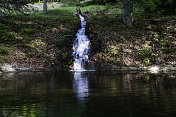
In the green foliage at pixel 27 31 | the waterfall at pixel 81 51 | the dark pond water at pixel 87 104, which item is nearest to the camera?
the dark pond water at pixel 87 104

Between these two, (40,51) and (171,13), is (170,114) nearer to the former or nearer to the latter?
(40,51)

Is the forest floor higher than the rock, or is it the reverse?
the forest floor

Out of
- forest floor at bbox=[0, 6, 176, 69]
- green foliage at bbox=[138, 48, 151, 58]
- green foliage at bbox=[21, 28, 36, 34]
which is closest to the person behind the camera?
forest floor at bbox=[0, 6, 176, 69]

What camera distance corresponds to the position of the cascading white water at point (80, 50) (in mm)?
16172

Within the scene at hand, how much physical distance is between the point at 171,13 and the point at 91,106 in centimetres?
2155

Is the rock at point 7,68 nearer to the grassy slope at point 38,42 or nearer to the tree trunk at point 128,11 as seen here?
the grassy slope at point 38,42

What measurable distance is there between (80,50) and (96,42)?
1.43m

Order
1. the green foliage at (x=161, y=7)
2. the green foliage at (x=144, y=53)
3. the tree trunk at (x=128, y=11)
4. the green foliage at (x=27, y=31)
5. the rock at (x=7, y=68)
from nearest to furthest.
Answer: the rock at (x=7, y=68) → the green foliage at (x=144, y=53) → the green foliage at (x=27, y=31) → the tree trunk at (x=128, y=11) → the green foliage at (x=161, y=7)

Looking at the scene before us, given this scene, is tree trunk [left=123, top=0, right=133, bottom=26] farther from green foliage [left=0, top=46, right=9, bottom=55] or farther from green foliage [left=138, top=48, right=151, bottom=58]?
green foliage [left=0, top=46, right=9, bottom=55]

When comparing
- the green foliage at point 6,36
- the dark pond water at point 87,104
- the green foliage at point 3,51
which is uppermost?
the green foliage at point 6,36

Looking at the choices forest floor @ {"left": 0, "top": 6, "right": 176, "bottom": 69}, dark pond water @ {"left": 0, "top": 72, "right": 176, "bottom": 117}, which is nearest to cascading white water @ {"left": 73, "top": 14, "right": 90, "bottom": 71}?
forest floor @ {"left": 0, "top": 6, "right": 176, "bottom": 69}

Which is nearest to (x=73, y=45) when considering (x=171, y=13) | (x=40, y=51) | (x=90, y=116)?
(x=40, y=51)

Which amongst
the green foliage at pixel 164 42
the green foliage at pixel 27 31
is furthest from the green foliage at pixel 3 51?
the green foliage at pixel 164 42

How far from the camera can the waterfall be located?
16.1 meters
